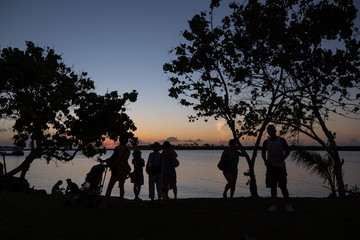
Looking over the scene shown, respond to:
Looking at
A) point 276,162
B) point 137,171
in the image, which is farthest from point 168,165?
point 276,162

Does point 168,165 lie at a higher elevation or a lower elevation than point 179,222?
higher

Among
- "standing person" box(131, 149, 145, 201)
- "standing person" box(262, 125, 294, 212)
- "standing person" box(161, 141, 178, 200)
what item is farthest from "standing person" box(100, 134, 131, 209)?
"standing person" box(262, 125, 294, 212)

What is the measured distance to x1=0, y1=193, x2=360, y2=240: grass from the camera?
610 centimetres

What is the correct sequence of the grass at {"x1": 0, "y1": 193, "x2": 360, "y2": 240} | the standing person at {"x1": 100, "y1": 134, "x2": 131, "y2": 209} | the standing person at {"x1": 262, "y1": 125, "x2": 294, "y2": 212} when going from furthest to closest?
1. the standing person at {"x1": 100, "y1": 134, "x2": 131, "y2": 209}
2. the standing person at {"x1": 262, "y1": 125, "x2": 294, "y2": 212}
3. the grass at {"x1": 0, "y1": 193, "x2": 360, "y2": 240}

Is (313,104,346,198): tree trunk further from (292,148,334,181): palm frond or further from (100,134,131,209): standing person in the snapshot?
(100,134,131,209): standing person

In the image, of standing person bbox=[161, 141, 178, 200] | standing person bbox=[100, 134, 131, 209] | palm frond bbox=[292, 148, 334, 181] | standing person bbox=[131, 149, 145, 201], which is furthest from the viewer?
palm frond bbox=[292, 148, 334, 181]

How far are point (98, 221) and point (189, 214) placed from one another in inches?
93.0

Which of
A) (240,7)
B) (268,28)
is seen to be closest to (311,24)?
(268,28)

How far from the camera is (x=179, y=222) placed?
23.7ft

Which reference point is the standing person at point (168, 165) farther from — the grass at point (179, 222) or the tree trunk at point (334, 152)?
the tree trunk at point (334, 152)

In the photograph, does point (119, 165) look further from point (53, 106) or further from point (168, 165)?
point (53, 106)

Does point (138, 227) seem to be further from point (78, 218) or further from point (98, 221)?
point (78, 218)

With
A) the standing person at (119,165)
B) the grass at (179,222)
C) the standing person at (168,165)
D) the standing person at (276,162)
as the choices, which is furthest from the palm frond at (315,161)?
the standing person at (119,165)

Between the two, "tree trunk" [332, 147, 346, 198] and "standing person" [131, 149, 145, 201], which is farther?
"tree trunk" [332, 147, 346, 198]
